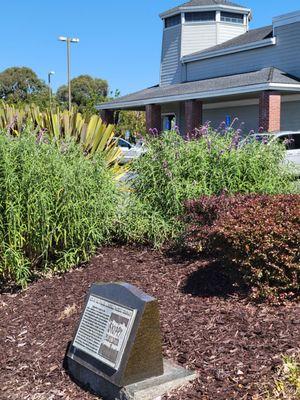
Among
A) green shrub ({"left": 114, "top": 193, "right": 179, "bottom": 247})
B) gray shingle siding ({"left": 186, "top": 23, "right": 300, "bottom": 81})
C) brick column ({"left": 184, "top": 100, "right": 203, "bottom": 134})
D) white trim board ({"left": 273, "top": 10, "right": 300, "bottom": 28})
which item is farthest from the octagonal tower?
green shrub ({"left": 114, "top": 193, "right": 179, "bottom": 247})

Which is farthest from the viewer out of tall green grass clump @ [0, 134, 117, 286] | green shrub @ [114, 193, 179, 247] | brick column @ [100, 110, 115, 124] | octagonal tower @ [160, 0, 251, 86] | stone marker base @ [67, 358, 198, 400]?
brick column @ [100, 110, 115, 124]

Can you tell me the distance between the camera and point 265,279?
4730mm

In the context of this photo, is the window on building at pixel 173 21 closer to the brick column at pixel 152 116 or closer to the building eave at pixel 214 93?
the building eave at pixel 214 93

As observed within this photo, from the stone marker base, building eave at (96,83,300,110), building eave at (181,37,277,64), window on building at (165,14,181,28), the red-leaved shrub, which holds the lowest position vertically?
the stone marker base

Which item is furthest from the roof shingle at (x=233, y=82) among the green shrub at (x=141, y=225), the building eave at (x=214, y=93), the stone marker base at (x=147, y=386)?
the stone marker base at (x=147, y=386)

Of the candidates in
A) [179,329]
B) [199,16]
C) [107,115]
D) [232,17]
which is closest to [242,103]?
[199,16]

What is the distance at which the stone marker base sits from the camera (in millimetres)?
3653

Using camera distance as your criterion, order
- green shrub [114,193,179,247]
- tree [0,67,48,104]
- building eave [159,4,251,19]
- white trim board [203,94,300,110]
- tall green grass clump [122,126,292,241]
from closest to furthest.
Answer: green shrub [114,193,179,247] → tall green grass clump [122,126,292,241] → white trim board [203,94,300,110] → building eave [159,4,251,19] → tree [0,67,48,104]

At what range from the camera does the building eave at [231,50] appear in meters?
29.6

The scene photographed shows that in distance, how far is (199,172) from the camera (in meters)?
7.27

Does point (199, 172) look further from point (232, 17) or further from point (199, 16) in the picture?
point (232, 17)

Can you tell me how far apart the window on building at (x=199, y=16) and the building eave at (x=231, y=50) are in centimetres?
294

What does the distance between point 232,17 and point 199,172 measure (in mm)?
33265

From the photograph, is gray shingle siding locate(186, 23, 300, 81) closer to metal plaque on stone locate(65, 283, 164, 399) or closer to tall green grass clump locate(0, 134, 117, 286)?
tall green grass clump locate(0, 134, 117, 286)
